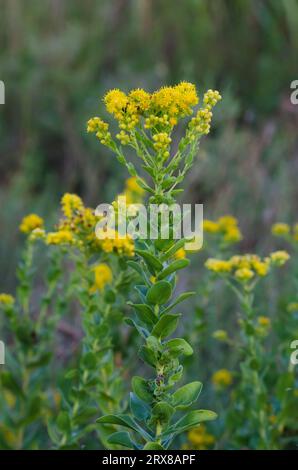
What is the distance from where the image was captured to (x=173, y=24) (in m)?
4.91

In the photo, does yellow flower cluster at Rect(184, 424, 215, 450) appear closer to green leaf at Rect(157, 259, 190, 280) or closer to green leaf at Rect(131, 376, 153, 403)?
green leaf at Rect(131, 376, 153, 403)

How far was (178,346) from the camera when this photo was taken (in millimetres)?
1372

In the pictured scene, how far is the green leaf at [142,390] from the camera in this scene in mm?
1399

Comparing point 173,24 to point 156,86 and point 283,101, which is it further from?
point 283,101

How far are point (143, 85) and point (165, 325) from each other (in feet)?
10.3

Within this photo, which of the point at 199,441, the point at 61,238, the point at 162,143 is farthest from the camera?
the point at 199,441

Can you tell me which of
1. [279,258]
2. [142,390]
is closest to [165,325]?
[142,390]

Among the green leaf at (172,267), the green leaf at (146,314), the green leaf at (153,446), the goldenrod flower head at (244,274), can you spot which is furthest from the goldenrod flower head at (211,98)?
the green leaf at (153,446)

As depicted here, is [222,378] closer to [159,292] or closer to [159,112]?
[159,292]

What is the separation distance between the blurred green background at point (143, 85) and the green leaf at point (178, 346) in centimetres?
200

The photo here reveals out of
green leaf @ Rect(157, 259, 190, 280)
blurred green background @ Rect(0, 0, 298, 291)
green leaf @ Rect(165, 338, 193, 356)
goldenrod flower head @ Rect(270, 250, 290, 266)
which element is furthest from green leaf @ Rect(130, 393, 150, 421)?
blurred green background @ Rect(0, 0, 298, 291)

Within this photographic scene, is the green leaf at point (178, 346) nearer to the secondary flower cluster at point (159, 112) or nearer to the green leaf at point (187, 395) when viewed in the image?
the green leaf at point (187, 395)

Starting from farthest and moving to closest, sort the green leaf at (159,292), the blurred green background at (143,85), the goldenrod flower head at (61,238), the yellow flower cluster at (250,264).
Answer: the blurred green background at (143,85) < the yellow flower cluster at (250,264) < the goldenrod flower head at (61,238) < the green leaf at (159,292)

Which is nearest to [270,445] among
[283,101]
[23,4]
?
[283,101]
